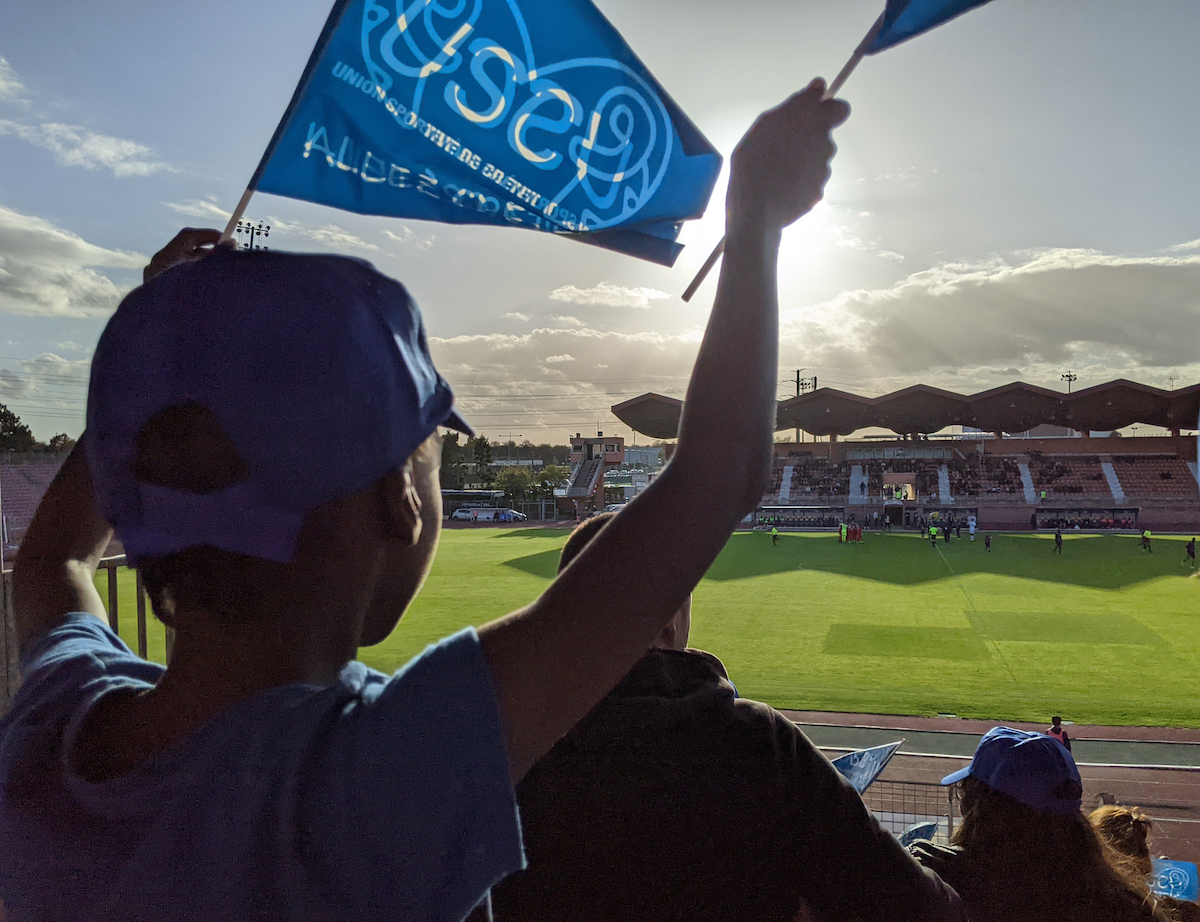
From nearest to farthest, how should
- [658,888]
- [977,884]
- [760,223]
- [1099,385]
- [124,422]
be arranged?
[124,422]
[760,223]
[658,888]
[977,884]
[1099,385]

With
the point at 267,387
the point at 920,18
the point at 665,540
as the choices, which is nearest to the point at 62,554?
the point at 267,387

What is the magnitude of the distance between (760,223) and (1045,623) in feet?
67.7

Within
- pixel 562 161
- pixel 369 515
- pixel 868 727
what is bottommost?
pixel 868 727

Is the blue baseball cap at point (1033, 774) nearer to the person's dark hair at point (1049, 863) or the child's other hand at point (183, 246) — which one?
the person's dark hair at point (1049, 863)

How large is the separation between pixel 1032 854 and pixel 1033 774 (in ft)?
0.70

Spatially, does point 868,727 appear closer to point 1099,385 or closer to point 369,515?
point 369,515

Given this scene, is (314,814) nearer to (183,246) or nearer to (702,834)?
(702,834)

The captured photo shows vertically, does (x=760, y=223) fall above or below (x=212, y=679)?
above

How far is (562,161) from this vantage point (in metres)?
2.31

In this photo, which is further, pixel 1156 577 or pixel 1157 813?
pixel 1156 577

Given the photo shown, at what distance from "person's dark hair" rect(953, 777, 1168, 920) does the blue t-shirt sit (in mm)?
2121

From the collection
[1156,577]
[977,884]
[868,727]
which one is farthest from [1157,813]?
[1156,577]

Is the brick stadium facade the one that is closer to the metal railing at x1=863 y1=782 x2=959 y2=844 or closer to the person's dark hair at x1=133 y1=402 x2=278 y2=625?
the metal railing at x1=863 y1=782 x2=959 y2=844

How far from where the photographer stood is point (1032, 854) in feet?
7.43
